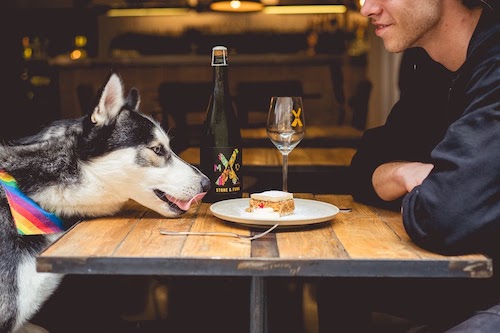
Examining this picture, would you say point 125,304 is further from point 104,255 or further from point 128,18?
point 128,18

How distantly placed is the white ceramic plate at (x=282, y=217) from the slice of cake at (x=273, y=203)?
0.02m

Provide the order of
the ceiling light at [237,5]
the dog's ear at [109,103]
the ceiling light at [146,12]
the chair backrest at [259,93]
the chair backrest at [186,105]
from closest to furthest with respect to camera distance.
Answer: the dog's ear at [109,103] < the chair backrest at [186,105] < the ceiling light at [237,5] < the chair backrest at [259,93] < the ceiling light at [146,12]

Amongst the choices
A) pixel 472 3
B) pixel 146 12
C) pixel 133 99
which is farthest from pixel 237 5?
pixel 472 3

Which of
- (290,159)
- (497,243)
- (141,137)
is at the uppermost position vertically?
(141,137)

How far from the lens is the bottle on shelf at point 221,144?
6.59ft

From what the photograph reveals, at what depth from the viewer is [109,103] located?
6.14 feet

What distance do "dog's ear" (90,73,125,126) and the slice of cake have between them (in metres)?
0.51

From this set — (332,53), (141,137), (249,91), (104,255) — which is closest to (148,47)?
(249,91)

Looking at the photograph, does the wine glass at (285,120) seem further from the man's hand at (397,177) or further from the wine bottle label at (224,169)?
the man's hand at (397,177)

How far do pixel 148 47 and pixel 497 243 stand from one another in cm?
638

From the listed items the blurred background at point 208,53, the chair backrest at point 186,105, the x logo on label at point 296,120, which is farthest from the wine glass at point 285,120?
the blurred background at point 208,53

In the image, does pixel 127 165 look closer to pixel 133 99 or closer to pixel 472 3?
pixel 133 99

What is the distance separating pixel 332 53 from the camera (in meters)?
7.52

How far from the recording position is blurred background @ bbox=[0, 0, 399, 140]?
6.64 m
